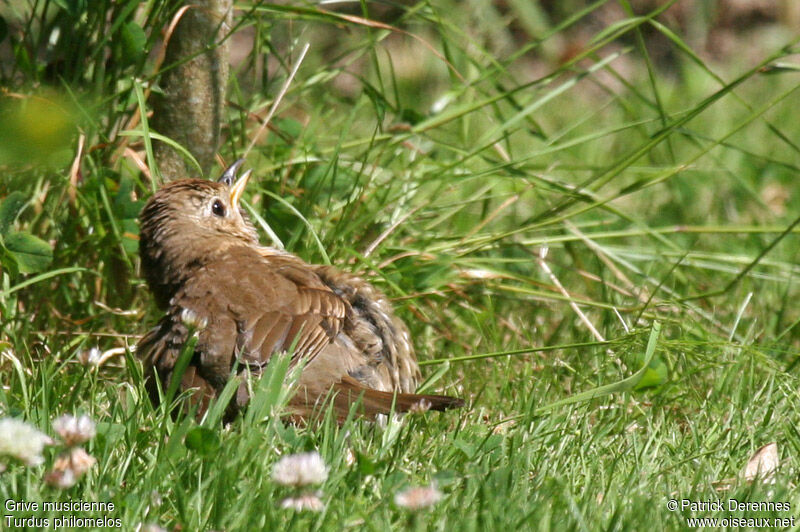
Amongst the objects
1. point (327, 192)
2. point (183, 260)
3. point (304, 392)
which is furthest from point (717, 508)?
point (327, 192)

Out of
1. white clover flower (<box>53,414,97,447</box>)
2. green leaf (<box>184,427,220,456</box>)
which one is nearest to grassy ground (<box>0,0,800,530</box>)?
green leaf (<box>184,427,220,456</box>)

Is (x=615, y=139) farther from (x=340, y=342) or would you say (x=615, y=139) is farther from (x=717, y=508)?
(x=717, y=508)

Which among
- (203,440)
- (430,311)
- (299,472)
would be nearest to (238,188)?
(430,311)

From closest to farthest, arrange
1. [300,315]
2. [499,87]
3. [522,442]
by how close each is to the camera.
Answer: [522,442] < [300,315] < [499,87]

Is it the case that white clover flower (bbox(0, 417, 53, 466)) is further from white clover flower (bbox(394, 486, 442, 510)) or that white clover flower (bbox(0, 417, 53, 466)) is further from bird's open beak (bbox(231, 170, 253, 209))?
bird's open beak (bbox(231, 170, 253, 209))

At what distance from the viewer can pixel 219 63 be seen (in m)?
3.52

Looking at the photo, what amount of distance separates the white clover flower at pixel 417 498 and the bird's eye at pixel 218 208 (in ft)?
5.37

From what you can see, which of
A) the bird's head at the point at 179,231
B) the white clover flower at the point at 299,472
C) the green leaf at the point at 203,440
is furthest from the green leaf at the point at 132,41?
the white clover flower at the point at 299,472

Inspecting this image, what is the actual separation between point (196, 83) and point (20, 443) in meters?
1.81

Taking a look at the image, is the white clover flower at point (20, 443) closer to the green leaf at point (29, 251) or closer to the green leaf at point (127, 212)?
the green leaf at point (29, 251)

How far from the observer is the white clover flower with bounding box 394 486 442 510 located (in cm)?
192

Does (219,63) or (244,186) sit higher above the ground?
(219,63)

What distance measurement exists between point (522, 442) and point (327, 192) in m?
1.55

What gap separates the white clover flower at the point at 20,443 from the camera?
1.96 metres
